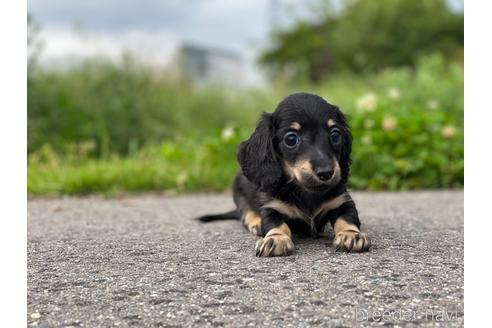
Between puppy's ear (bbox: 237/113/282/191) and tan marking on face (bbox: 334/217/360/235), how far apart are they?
436 mm

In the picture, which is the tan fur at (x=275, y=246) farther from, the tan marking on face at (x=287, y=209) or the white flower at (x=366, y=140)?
the white flower at (x=366, y=140)

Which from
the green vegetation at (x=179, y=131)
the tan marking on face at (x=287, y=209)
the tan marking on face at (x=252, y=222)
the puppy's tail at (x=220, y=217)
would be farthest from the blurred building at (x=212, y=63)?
the tan marking on face at (x=287, y=209)

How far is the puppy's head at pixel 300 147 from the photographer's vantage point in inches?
122

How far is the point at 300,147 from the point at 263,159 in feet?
1.10

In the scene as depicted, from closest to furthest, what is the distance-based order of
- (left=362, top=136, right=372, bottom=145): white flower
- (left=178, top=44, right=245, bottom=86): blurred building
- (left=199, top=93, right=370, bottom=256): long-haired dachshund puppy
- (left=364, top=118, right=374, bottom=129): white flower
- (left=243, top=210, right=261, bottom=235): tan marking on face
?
1. (left=199, top=93, right=370, bottom=256): long-haired dachshund puppy
2. (left=243, top=210, right=261, bottom=235): tan marking on face
3. (left=362, top=136, right=372, bottom=145): white flower
4. (left=364, top=118, right=374, bottom=129): white flower
5. (left=178, top=44, right=245, bottom=86): blurred building

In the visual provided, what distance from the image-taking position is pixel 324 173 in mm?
3004

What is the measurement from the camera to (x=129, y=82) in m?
10.7

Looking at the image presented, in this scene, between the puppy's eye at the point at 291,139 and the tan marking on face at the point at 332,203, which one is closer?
the puppy's eye at the point at 291,139

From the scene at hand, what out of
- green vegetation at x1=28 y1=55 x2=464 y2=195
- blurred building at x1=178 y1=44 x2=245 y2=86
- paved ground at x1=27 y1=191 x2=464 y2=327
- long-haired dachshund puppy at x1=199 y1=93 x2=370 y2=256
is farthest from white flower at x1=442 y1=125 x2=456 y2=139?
blurred building at x1=178 y1=44 x2=245 y2=86

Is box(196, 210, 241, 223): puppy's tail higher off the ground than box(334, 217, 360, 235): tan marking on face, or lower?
lower

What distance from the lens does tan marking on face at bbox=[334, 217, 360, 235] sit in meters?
3.22

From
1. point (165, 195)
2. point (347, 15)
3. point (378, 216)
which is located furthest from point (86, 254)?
point (347, 15)

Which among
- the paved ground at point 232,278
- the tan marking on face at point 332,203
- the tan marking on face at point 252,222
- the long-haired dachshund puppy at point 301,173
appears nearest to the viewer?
the paved ground at point 232,278

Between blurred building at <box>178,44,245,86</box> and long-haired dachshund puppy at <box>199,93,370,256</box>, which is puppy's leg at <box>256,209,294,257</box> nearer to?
long-haired dachshund puppy at <box>199,93,370,256</box>
